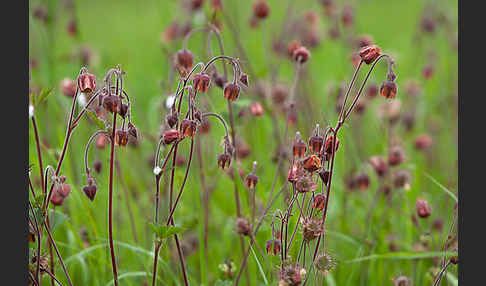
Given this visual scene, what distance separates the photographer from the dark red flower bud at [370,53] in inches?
51.2

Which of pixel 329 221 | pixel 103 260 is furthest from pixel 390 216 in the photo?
pixel 103 260

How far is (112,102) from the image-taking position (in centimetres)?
120

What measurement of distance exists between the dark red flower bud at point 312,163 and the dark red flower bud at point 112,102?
403 millimetres

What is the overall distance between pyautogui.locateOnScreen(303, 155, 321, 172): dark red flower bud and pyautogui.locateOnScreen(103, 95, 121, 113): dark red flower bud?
40 cm

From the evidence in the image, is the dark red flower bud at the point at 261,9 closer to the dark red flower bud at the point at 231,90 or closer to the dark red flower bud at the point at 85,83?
the dark red flower bud at the point at 231,90

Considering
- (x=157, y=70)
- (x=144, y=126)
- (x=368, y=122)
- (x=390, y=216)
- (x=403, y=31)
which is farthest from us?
(x=403, y=31)

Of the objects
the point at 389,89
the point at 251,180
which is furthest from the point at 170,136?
the point at 389,89

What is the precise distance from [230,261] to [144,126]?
1.52 metres

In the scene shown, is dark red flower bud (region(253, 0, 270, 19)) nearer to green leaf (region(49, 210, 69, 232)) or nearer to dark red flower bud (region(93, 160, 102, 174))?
dark red flower bud (region(93, 160, 102, 174))

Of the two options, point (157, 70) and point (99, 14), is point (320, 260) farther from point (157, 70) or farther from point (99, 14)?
point (99, 14)

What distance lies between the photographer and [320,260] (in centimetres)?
133

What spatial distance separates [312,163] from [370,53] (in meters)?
0.28

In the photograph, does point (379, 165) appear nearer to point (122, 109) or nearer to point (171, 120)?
point (171, 120)

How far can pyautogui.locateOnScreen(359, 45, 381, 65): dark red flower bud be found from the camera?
1300 mm
